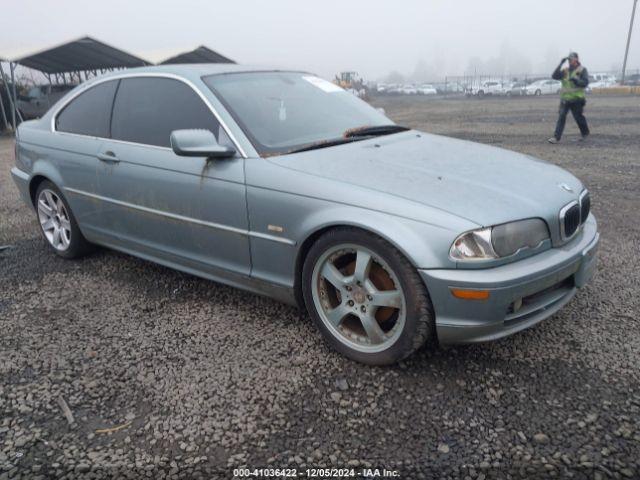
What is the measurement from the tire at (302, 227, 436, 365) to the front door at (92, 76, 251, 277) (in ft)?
1.75

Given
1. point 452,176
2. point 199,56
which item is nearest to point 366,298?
point 452,176

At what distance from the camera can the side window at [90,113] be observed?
3.82 meters

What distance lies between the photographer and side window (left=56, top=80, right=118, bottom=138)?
3824 millimetres

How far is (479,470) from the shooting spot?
1986 millimetres

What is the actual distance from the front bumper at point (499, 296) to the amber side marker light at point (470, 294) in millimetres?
17

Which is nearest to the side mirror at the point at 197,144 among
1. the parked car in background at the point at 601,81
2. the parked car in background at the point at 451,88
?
the parked car in background at the point at 601,81

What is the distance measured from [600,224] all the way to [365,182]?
339 centimetres

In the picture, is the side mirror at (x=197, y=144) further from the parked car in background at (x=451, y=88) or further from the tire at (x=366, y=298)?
the parked car in background at (x=451, y=88)

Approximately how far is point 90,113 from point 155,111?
0.79 metres

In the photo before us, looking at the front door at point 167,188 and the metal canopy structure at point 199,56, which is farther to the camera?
the metal canopy structure at point 199,56

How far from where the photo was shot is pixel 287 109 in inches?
130

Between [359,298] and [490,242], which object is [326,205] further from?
[490,242]

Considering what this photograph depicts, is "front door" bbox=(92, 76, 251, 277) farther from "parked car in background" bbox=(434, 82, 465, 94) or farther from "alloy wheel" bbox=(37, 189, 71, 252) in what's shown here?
"parked car in background" bbox=(434, 82, 465, 94)

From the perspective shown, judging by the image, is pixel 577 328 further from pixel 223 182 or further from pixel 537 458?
pixel 223 182
